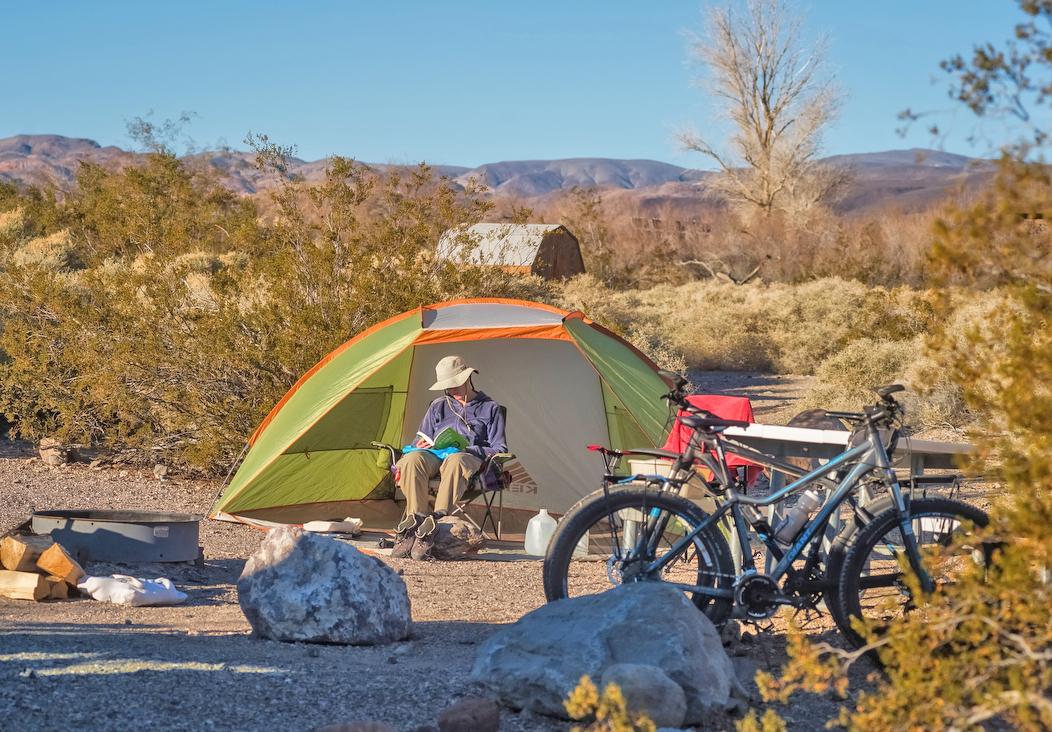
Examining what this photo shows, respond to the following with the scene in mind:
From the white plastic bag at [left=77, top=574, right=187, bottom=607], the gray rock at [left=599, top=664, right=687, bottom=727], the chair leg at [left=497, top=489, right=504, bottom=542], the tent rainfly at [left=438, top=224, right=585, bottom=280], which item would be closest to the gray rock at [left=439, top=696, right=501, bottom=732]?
the gray rock at [left=599, top=664, right=687, bottom=727]

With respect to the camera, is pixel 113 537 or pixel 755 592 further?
pixel 113 537

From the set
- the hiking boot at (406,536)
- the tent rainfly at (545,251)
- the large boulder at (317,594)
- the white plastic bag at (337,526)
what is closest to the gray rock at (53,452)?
the white plastic bag at (337,526)

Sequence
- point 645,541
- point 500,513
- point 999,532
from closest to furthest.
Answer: point 999,532 → point 645,541 → point 500,513

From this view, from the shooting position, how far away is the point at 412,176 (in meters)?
11.4

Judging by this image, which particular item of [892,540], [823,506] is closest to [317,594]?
[823,506]

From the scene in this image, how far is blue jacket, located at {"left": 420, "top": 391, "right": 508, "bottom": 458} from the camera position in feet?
24.1

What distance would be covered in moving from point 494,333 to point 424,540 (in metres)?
1.34

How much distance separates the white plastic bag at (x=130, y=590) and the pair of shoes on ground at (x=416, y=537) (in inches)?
60.4

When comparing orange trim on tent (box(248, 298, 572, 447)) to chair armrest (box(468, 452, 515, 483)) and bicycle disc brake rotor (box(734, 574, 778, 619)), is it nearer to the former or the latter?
chair armrest (box(468, 452, 515, 483))

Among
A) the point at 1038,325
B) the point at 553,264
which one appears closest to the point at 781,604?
the point at 1038,325

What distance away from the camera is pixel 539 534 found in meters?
7.05

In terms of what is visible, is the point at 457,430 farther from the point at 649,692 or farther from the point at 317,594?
the point at 649,692

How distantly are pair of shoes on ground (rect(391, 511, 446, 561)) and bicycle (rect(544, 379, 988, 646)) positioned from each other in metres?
2.41

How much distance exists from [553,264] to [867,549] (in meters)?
20.0
